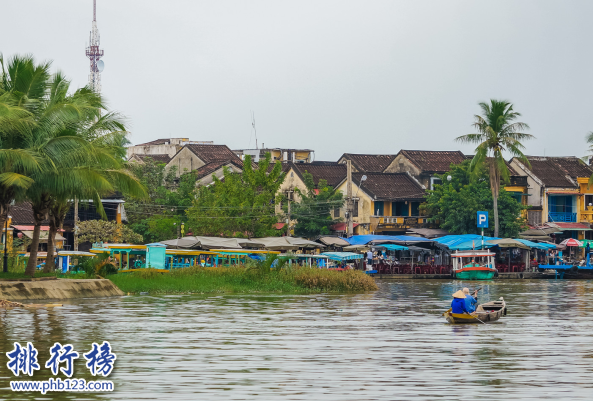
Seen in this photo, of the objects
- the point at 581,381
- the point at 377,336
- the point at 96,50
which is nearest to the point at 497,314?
the point at 377,336

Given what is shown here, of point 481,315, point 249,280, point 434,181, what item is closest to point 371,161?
point 434,181

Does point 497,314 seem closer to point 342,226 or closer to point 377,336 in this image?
point 377,336

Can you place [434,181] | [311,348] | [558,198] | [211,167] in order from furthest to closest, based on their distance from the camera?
[211,167] < [558,198] < [434,181] < [311,348]

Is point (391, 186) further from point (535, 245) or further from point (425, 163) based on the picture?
point (535, 245)

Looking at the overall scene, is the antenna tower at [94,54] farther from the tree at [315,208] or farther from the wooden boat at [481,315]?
the wooden boat at [481,315]

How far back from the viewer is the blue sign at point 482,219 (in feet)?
221

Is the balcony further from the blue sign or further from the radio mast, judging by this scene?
the radio mast

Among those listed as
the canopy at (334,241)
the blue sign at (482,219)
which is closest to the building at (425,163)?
the blue sign at (482,219)

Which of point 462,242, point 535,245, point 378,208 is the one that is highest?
point 378,208

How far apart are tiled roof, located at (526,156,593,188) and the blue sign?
13.6 metres

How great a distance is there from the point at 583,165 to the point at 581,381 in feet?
238

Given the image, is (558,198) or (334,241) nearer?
(334,241)

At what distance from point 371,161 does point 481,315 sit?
5745 cm

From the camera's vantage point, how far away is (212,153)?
88.6m
